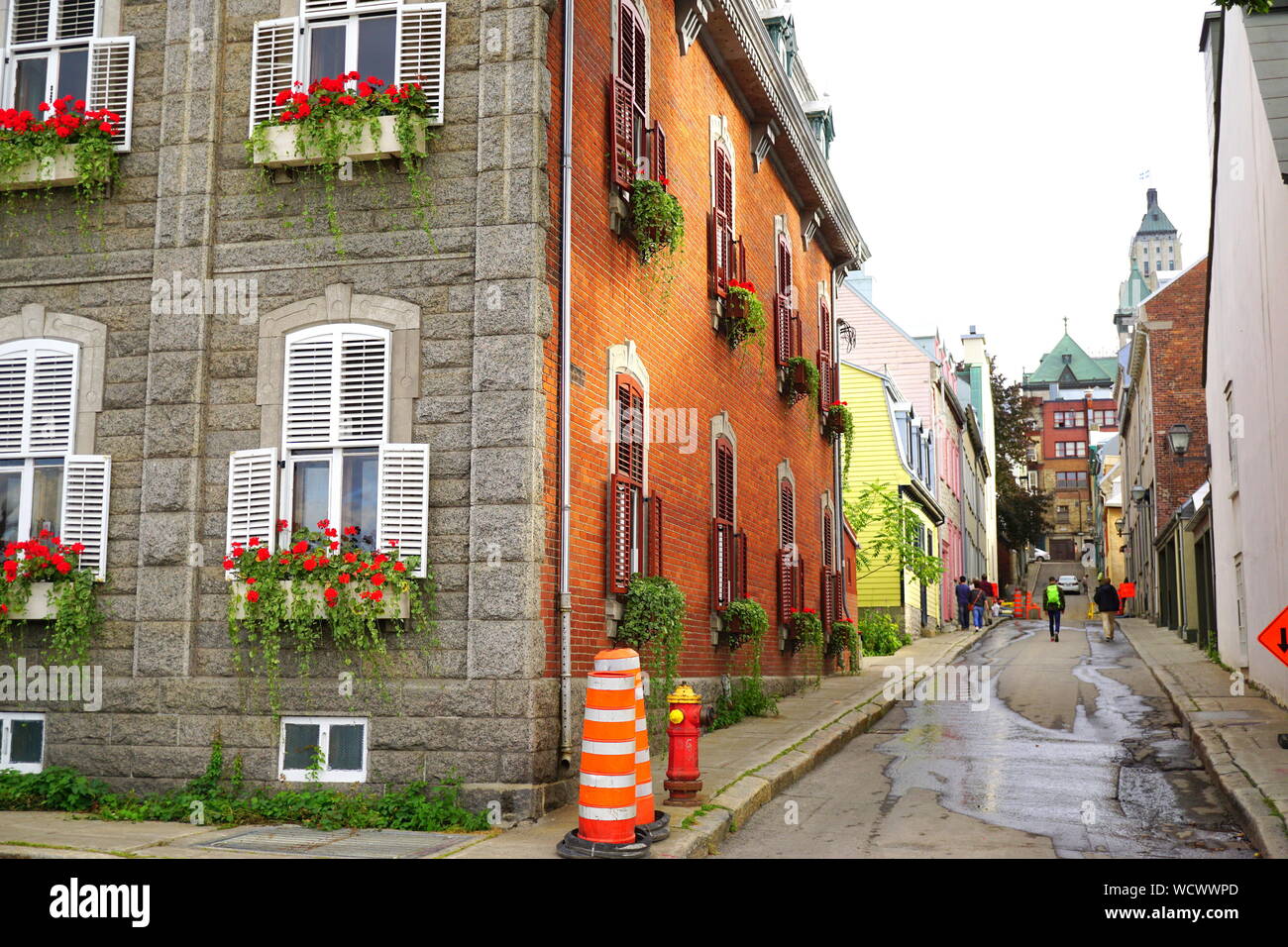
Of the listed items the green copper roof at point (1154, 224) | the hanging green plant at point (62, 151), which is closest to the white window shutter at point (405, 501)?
the hanging green plant at point (62, 151)

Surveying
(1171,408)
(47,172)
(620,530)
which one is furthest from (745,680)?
(1171,408)

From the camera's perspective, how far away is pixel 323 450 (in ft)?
30.7

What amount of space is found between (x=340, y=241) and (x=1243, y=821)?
25.5 feet

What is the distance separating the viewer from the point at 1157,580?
3738 centimetres

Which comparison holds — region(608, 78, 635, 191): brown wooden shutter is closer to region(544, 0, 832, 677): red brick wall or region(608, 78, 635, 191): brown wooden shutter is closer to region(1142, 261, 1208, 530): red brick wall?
region(544, 0, 832, 677): red brick wall

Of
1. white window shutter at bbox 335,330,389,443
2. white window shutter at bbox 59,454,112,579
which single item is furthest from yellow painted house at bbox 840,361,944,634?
white window shutter at bbox 59,454,112,579

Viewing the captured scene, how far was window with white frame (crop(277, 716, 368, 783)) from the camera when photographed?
8953 millimetres

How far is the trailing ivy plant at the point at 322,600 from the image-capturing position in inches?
346

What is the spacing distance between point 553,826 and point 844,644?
43.5ft

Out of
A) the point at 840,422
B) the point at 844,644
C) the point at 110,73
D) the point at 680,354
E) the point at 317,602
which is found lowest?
the point at 844,644

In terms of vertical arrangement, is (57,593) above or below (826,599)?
above

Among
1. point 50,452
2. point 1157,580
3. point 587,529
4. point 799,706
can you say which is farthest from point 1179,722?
point 1157,580

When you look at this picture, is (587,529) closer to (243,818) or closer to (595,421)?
(595,421)
